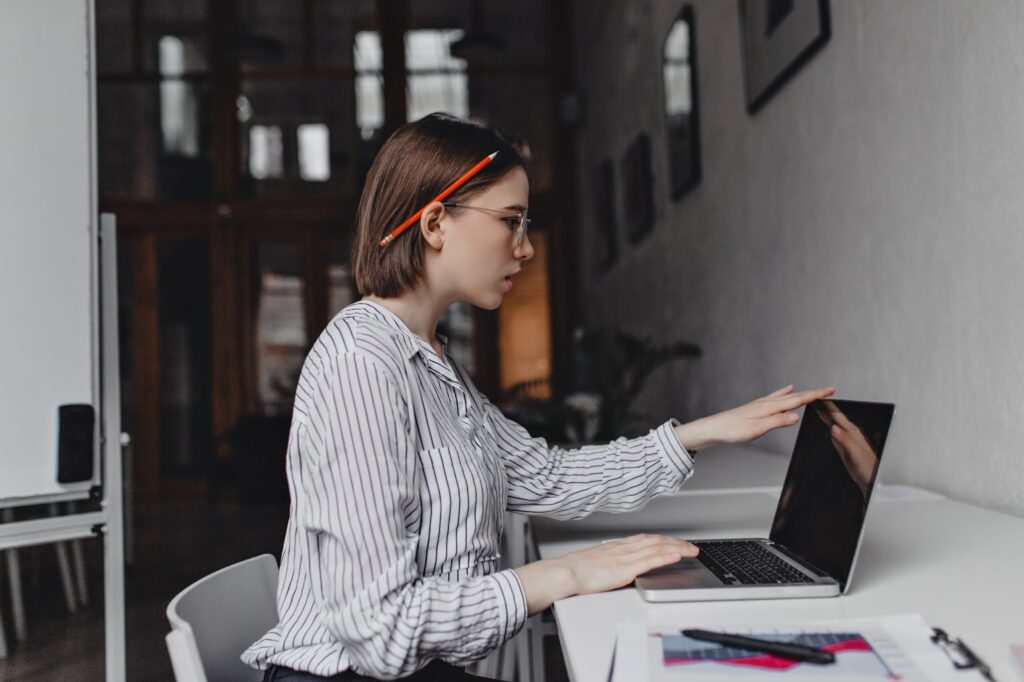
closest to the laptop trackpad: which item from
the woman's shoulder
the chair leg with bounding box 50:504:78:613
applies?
the woman's shoulder

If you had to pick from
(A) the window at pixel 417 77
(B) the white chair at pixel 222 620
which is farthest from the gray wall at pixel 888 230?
(A) the window at pixel 417 77

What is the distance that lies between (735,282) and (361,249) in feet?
6.74

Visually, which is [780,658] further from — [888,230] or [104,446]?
[104,446]

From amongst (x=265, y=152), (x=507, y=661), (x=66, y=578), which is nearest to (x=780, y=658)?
(x=507, y=661)

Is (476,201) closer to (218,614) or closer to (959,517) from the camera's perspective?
(218,614)

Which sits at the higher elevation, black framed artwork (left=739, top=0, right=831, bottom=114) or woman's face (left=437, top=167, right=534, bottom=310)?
black framed artwork (left=739, top=0, right=831, bottom=114)

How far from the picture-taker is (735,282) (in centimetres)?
301

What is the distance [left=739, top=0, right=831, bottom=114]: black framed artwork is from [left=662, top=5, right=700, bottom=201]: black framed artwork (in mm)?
681

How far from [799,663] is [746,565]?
13.3 inches

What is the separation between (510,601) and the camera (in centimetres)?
95

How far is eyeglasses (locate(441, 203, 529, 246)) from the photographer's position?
1134 mm

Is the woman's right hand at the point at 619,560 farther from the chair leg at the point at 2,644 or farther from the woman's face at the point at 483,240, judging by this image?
the chair leg at the point at 2,644

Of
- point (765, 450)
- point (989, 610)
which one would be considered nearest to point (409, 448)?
point (989, 610)

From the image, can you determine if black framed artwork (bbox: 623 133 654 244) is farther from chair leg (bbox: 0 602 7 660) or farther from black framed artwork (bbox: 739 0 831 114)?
chair leg (bbox: 0 602 7 660)
